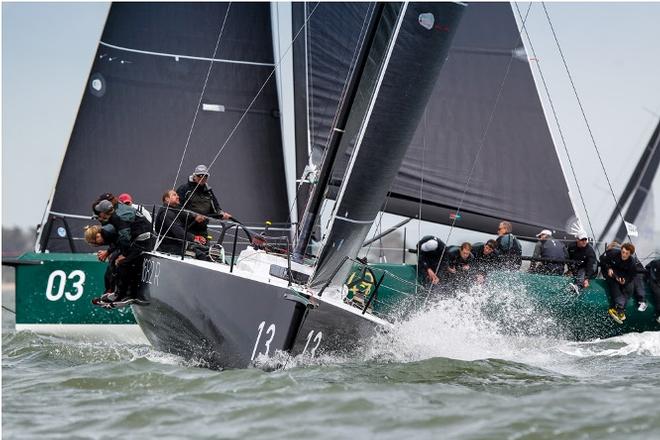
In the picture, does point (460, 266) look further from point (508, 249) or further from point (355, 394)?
point (355, 394)

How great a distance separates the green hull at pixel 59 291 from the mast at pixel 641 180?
6743 mm

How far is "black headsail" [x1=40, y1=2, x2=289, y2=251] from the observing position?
469 inches

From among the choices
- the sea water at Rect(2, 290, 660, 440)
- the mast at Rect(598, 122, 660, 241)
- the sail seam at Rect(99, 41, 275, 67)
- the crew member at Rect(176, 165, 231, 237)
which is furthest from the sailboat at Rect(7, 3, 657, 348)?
the sea water at Rect(2, 290, 660, 440)

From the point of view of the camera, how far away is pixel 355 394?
5656mm

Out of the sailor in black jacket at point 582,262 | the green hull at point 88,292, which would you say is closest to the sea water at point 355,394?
the green hull at point 88,292

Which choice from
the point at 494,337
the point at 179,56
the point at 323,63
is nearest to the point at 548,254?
the point at 494,337

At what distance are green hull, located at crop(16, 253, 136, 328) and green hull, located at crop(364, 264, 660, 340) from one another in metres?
2.71

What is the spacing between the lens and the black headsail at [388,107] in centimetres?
688

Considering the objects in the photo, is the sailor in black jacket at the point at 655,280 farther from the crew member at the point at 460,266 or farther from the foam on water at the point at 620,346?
the crew member at the point at 460,266

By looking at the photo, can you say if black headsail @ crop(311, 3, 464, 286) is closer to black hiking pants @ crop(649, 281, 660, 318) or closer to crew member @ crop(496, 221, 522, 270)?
crew member @ crop(496, 221, 522, 270)

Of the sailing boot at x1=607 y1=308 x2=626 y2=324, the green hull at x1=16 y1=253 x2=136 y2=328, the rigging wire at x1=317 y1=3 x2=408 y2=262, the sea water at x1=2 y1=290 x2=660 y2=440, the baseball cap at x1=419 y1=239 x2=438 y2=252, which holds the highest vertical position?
the rigging wire at x1=317 y1=3 x2=408 y2=262

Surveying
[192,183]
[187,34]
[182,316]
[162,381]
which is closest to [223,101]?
[187,34]

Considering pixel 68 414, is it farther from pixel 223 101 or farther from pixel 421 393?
pixel 223 101

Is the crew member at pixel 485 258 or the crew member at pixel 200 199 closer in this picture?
the crew member at pixel 200 199
